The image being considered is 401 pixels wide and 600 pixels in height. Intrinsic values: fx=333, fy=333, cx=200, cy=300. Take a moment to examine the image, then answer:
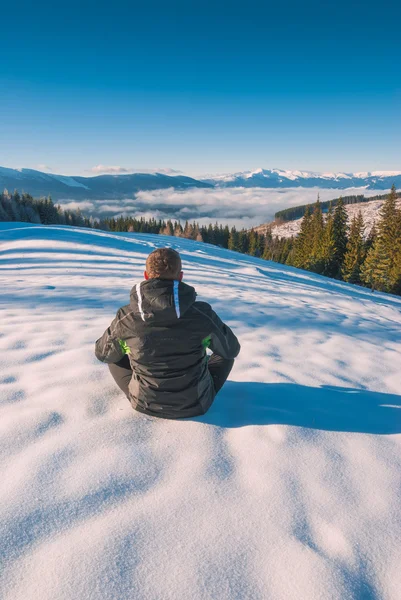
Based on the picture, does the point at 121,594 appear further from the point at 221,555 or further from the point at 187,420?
the point at 187,420

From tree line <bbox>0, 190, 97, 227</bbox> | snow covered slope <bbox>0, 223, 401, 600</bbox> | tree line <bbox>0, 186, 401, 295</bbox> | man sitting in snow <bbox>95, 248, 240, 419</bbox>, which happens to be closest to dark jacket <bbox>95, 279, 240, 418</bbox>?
man sitting in snow <bbox>95, 248, 240, 419</bbox>

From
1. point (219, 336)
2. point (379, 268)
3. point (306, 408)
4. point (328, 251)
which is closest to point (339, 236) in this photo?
point (328, 251)

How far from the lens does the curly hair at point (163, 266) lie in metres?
2.66

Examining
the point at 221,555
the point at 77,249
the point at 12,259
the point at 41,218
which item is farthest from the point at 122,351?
the point at 41,218

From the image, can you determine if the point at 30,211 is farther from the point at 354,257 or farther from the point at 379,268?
the point at 379,268

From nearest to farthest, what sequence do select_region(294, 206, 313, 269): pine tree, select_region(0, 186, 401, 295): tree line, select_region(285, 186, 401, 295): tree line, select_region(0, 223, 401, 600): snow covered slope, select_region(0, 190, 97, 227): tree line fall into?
select_region(0, 223, 401, 600): snow covered slope
select_region(285, 186, 401, 295): tree line
select_region(0, 186, 401, 295): tree line
select_region(0, 190, 97, 227): tree line
select_region(294, 206, 313, 269): pine tree

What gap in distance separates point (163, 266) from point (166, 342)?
0.62 meters

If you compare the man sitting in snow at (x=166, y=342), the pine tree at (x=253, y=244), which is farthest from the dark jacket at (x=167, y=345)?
the pine tree at (x=253, y=244)

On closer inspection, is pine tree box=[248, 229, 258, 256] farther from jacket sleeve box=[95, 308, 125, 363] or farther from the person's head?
the person's head

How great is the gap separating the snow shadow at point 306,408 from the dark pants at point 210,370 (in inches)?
13.2

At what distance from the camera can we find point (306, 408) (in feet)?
11.8

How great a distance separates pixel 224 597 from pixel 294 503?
0.83m

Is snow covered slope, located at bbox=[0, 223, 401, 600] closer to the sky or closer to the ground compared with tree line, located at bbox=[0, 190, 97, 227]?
closer to the ground

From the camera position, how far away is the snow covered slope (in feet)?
5.68
